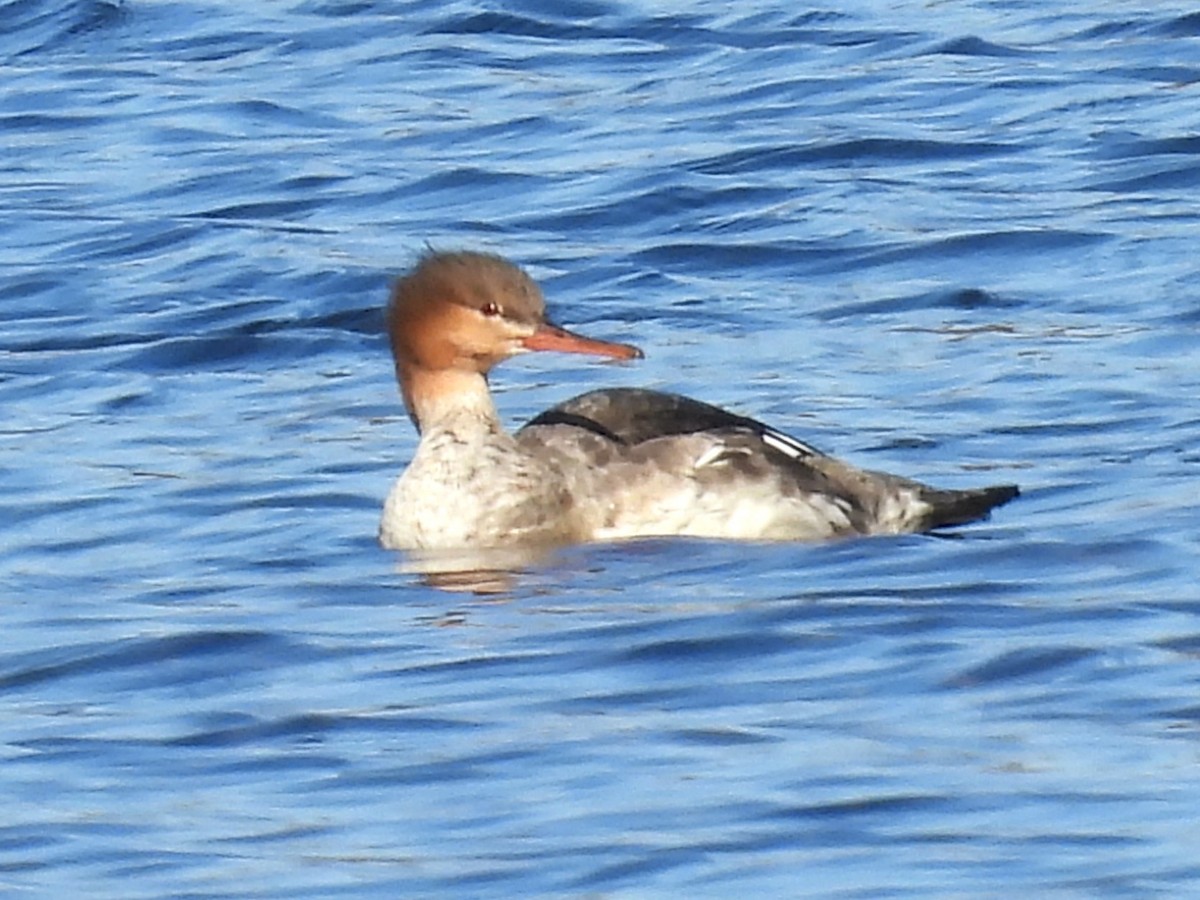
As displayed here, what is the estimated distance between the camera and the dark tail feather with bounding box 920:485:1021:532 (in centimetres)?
1006

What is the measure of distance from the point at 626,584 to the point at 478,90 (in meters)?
8.67

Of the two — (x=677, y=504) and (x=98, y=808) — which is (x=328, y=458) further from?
(x=98, y=808)

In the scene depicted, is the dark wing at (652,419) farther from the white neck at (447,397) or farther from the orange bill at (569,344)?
the white neck at (447,397)

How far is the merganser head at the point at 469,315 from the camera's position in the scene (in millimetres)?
10477

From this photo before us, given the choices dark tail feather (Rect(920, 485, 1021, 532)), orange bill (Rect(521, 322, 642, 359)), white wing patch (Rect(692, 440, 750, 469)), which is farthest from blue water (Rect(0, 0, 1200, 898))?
orange bill (Rect(521, 322, 642, 359))

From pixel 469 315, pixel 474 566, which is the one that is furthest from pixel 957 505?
pixel 469 315

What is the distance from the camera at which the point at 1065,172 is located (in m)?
15.2

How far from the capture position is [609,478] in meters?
10.3

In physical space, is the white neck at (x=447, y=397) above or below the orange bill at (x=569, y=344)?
below

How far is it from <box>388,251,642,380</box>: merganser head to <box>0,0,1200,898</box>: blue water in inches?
23.8

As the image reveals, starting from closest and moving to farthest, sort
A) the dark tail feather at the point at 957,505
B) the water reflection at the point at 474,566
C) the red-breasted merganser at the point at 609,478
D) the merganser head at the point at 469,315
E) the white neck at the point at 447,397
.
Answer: the water reflection at the point at 474,566, the dark tail feather at the point at 957,505, the red-breasted merganser at the point at 609,478, the merganser head at the point at 469,315, the white neck at the point at 447,397

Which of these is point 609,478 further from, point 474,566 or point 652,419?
point 474,566

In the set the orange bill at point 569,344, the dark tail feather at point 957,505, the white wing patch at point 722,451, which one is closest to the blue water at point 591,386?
the dark tail feather at point 957,505

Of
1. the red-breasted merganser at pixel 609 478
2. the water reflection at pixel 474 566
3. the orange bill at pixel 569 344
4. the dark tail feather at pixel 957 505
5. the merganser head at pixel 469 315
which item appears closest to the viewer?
the water reflection at pixel 474 566
